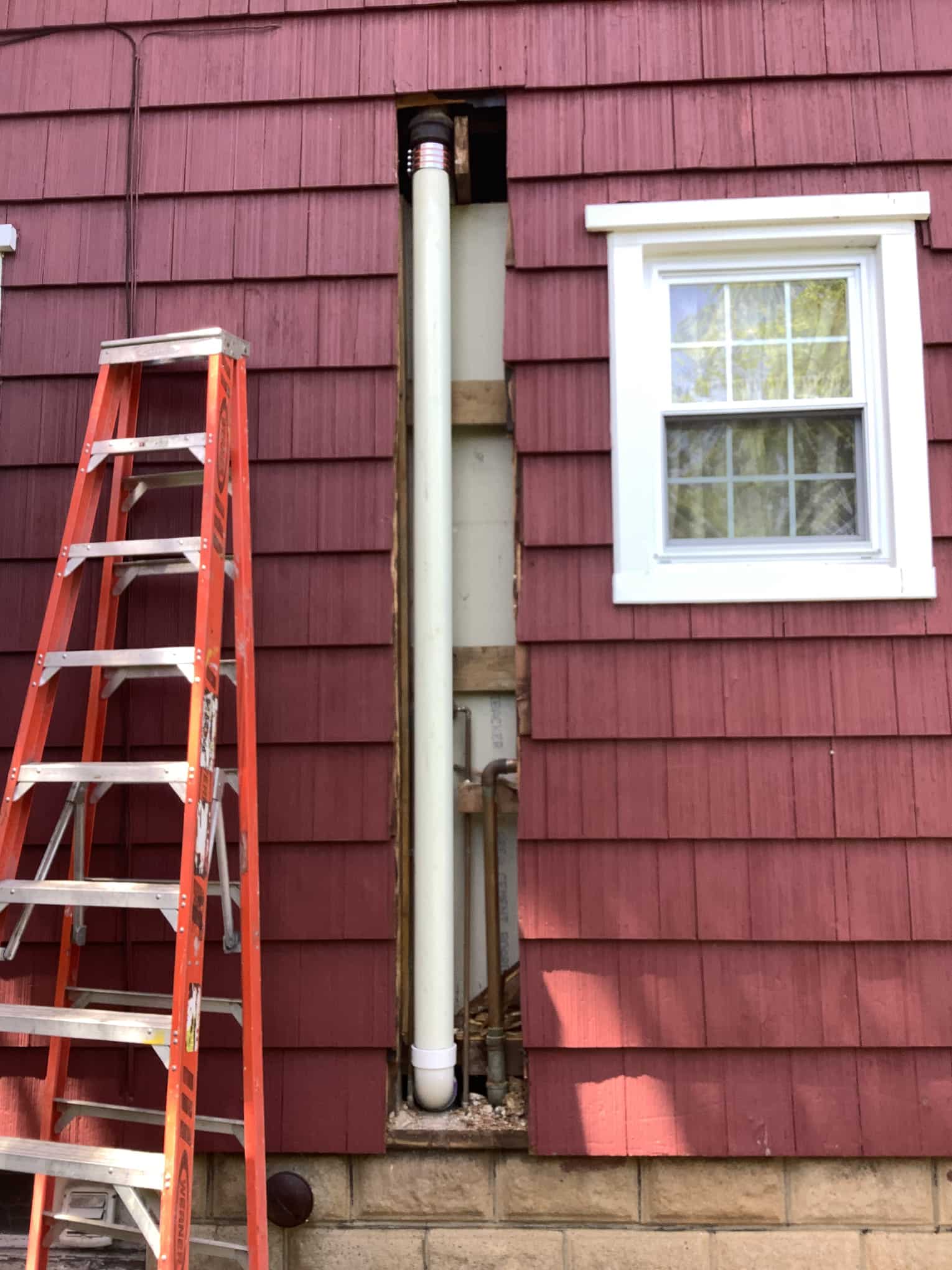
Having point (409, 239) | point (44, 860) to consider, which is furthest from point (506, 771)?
point (409, 239)

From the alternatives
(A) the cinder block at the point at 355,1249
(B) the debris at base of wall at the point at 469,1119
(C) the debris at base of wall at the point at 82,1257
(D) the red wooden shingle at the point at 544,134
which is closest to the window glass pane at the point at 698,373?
(D) the red wooden shingle at the point at 544,134

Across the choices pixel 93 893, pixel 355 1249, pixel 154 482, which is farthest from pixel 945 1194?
pixel 154 482

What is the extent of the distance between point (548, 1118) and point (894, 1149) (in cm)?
86

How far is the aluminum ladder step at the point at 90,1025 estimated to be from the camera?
1926mm

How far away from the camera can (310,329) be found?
270 centimetres

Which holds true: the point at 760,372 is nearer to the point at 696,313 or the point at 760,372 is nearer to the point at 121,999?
the point at 696,313

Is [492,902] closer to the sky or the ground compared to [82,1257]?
closer to the sky

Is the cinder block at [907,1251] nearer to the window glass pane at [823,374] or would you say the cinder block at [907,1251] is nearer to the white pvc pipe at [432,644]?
the white pvc pipe at [432,644]

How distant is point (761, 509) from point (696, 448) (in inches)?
9.8

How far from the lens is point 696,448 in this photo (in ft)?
8.84

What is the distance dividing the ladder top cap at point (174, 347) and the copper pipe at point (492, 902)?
129 cm

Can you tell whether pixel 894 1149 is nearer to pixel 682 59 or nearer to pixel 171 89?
pixel 682 59

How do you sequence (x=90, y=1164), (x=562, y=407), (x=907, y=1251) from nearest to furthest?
(x=90, y=1164)
(x=907, y=1251)
(x=562, y=407)

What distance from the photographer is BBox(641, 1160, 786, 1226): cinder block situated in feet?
7.98
